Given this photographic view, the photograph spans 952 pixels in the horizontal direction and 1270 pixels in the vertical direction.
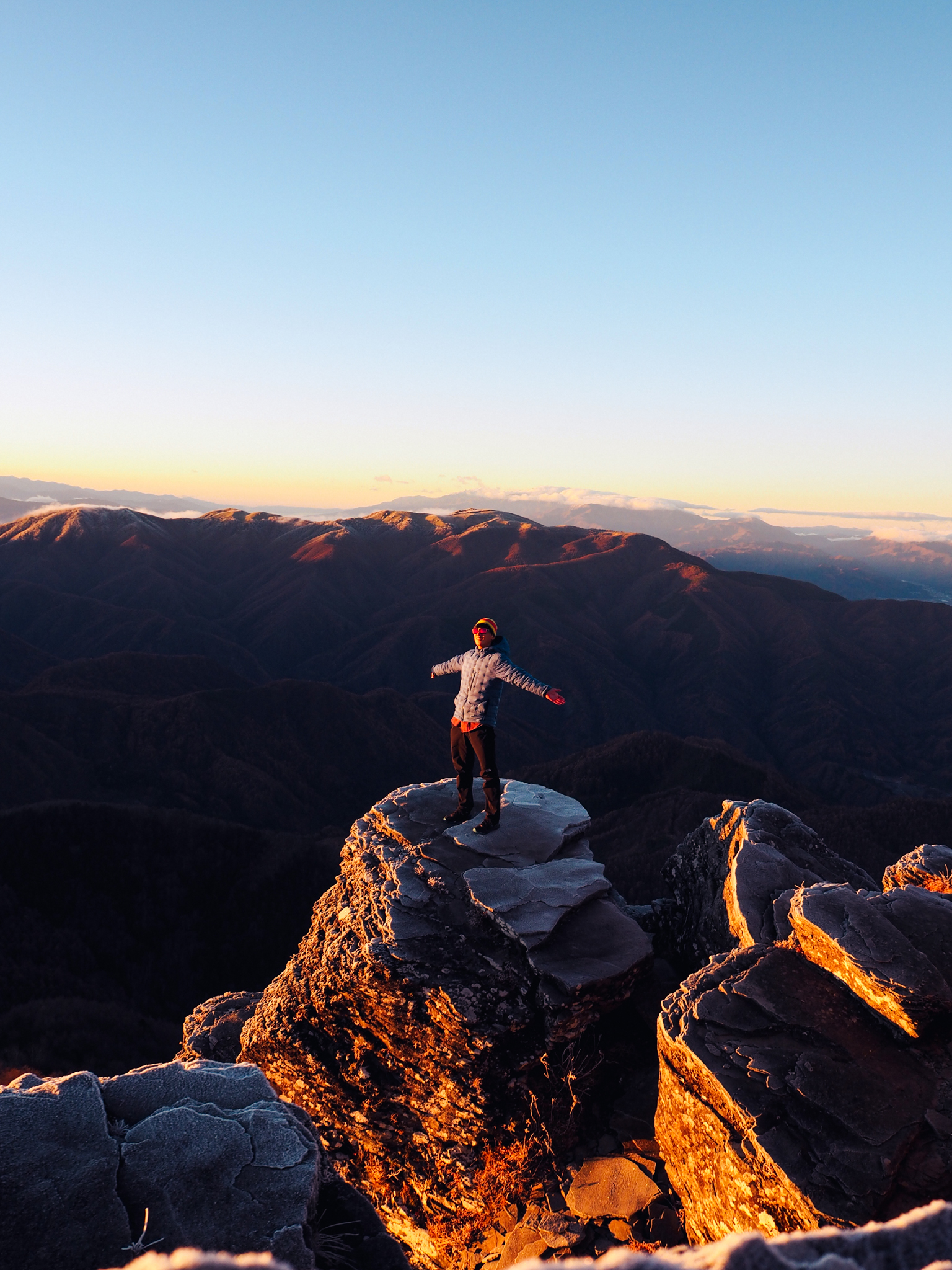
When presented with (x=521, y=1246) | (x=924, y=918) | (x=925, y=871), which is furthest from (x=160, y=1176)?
(x=925, y=871)

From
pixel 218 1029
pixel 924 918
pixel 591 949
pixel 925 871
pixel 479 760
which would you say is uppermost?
pixel 479 760

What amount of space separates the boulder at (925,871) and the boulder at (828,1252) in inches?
276

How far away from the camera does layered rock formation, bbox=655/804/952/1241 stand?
16.5 feet

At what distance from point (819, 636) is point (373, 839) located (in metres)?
128

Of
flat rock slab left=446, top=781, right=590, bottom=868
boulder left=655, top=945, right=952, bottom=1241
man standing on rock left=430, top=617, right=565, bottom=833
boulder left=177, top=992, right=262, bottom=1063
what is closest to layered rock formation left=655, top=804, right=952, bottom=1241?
boulder left=655, top=945, right=952, bottom=1241

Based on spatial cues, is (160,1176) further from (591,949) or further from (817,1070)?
(591,949)

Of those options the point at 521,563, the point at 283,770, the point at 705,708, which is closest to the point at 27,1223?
the point at 283,770

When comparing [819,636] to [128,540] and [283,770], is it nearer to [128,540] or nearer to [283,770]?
[283,770]

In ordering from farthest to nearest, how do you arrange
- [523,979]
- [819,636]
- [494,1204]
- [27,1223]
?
[819,636], [523,979], [494,1204], [27,1223]

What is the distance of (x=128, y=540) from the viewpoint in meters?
156

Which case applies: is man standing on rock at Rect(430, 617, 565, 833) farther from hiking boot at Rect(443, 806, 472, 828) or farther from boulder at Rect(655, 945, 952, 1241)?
boulder at Rect(655, 945, 952, 1241)

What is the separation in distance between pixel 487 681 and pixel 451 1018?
12.9 ft

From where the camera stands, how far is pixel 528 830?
988 centimetres

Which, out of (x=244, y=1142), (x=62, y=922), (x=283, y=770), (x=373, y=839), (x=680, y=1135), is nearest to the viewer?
(x=244, y=1142)
